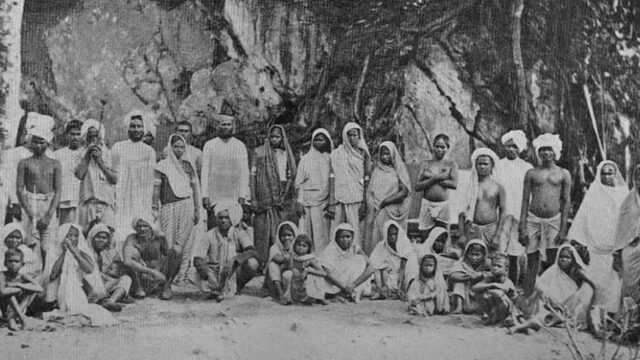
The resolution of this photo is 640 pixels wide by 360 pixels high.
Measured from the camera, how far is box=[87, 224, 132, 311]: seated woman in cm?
724

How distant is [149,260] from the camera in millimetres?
7336

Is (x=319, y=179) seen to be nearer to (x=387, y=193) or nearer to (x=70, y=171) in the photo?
(x=387, y=193)

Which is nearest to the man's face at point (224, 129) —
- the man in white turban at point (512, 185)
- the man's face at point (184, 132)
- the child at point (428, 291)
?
the man's face at point (184, 132)

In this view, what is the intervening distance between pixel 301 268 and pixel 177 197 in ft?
3.75

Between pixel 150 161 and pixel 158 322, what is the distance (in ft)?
Answer: 4.14

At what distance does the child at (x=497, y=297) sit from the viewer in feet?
25.2

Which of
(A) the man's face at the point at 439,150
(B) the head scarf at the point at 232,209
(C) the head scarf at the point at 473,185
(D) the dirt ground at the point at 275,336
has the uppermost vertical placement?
(A) the man's face at the point at 439,150

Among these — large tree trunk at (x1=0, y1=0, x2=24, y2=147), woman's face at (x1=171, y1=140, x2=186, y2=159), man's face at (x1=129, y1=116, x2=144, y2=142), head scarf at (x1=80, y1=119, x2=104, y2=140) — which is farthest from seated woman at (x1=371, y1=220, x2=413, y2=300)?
large tree trunk at (x1=0, y1=0, x2=24, y2=147)

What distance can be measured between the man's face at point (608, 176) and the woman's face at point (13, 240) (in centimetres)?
476

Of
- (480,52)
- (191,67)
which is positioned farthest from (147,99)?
(480,52)

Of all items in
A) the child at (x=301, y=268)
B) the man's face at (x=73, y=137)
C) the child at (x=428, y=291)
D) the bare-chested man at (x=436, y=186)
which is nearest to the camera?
the man's face at (x=73, y=137)

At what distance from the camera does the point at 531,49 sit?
25.8 ft

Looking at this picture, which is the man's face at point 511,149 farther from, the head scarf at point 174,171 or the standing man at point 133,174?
the standing man at point 133,174

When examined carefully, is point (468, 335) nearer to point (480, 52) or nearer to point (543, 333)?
point (543, 333)
